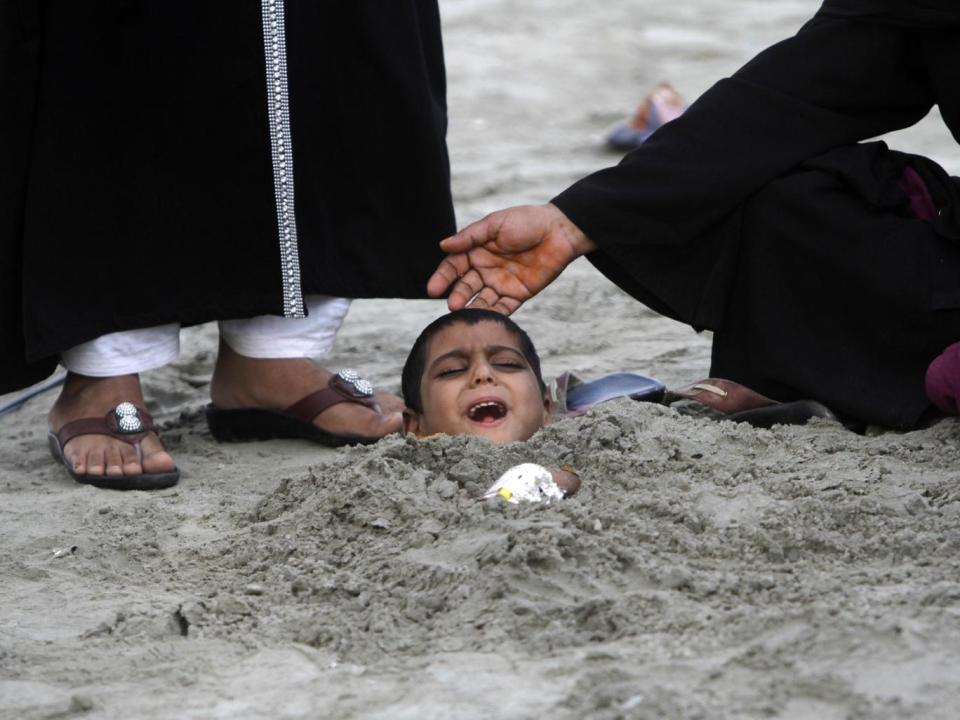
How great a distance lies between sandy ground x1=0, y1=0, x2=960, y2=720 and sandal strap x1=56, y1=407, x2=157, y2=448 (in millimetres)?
95

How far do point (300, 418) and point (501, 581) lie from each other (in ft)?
3.97

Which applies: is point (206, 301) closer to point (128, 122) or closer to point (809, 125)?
point (128, 122)

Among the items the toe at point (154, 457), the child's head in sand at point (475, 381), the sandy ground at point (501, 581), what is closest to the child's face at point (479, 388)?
the child's head in sand at point (475, 381)

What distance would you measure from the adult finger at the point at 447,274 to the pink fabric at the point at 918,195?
936 millimetres

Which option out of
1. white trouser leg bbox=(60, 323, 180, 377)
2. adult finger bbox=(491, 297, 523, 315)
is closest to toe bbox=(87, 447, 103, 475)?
white trouser leg bbox=(60, 323, 180, 377)

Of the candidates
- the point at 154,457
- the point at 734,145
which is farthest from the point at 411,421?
the point at 734,145

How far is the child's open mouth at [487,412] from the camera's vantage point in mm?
2885

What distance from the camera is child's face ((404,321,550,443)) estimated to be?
2881 millimetres

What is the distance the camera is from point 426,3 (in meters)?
3.20

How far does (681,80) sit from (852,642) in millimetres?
6520

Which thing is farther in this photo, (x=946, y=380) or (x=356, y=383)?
(x=356, y=383)

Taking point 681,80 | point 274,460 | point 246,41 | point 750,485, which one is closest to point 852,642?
point 750,485

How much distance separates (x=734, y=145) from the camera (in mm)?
2971

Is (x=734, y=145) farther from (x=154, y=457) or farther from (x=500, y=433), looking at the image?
(x=154, y=457)
